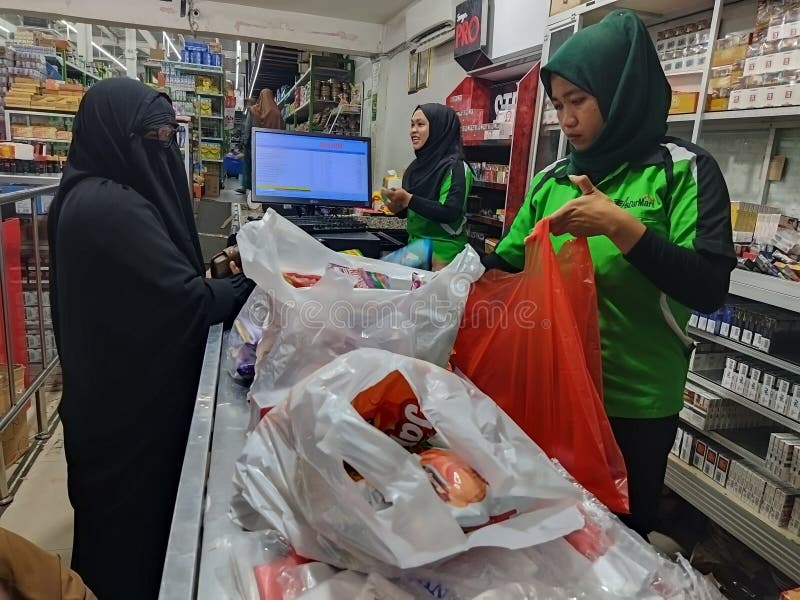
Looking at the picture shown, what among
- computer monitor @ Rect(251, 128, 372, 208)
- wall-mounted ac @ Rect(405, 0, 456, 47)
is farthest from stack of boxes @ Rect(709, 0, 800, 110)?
wall-mounted ac @ Rect(405, 0, 456, 47)

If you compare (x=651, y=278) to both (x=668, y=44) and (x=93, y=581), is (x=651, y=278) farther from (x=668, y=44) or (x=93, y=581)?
(x=668, y=44)

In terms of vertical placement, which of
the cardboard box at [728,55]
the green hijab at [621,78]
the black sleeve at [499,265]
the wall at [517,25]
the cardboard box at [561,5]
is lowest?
the black sleeve at [499,265]

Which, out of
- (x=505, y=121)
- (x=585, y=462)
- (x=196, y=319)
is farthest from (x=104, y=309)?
Answer: (x=505, y=121)

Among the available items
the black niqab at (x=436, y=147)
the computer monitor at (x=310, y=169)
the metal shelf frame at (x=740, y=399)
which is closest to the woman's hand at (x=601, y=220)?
the metal shelf frame at (x=740, y=399)

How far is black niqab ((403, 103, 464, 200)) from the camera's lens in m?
3.13

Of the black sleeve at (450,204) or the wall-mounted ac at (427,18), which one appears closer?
the black sleeve at (450,204)

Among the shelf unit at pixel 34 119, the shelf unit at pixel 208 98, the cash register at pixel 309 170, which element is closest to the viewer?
the cash register at pixel 309 170

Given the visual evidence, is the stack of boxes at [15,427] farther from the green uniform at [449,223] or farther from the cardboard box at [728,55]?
the cardboard box at [728,55]

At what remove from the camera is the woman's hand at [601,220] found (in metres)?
1.01

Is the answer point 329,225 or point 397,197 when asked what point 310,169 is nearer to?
point 397,197

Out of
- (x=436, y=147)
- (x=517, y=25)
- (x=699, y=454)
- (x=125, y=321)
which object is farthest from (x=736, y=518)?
(x=517, y=25)

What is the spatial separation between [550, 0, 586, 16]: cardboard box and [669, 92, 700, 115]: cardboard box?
724mm

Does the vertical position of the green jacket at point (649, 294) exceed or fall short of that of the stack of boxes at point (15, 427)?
it exceeds it

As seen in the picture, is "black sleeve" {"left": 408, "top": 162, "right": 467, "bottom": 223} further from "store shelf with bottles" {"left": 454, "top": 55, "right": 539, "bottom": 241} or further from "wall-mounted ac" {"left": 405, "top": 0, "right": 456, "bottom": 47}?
"wall-mounted ac" {"left": 405, "top": 0, "right": 456, "bottom": 47}
